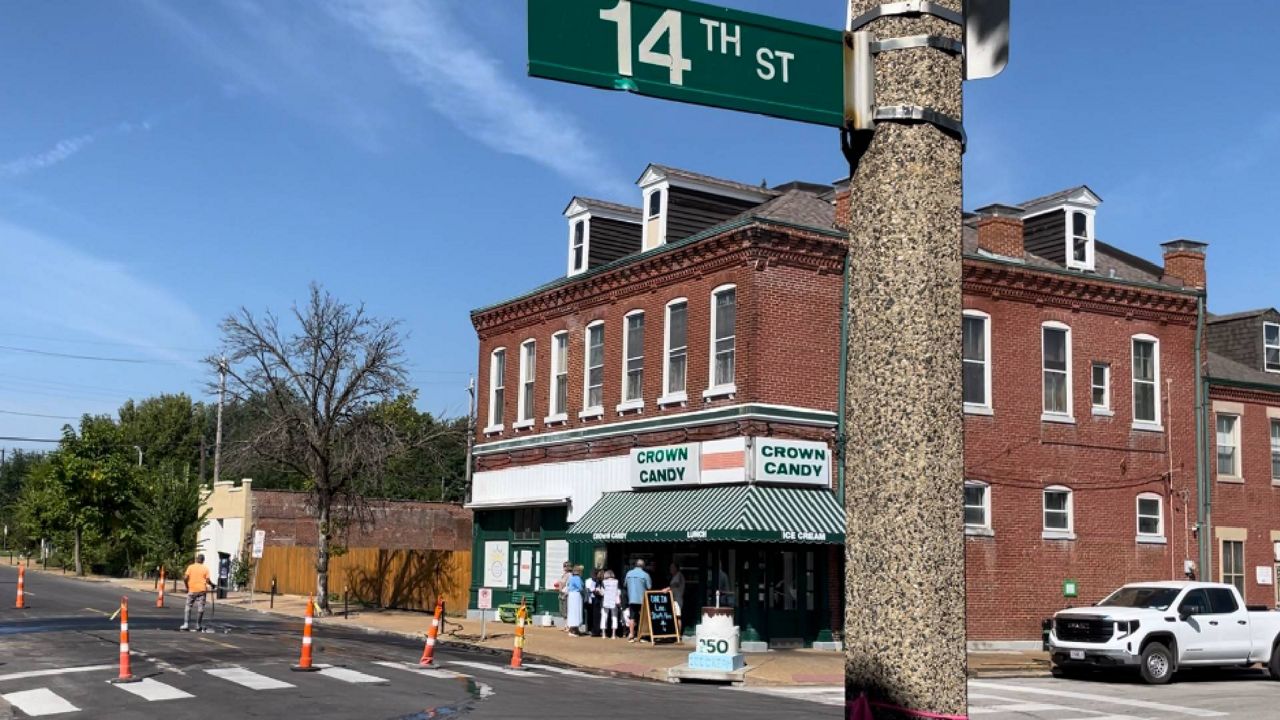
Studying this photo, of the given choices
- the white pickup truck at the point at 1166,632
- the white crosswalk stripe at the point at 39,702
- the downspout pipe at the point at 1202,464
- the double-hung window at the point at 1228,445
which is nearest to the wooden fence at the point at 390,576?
the white pickup truck at the point at 1166,632

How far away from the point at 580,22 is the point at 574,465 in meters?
29.2

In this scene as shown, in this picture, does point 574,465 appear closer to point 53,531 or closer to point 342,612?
point 342,612

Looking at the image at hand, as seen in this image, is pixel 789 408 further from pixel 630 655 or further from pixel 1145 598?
pixel 1145 598

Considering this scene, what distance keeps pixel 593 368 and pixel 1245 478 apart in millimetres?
16958

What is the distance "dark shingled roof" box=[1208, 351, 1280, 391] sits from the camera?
3419cm

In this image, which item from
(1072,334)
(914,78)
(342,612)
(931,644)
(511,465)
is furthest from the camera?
(342,612)

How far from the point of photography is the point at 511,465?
36.1 meters

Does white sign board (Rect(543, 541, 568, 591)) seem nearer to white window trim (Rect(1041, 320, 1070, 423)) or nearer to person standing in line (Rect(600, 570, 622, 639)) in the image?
person standing in line (Rect(600, 570, 622, 639))

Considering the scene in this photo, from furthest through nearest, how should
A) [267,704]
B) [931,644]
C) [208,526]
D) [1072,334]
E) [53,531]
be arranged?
[53,531], [208,526], [1072,334], [267,704], [931,644]

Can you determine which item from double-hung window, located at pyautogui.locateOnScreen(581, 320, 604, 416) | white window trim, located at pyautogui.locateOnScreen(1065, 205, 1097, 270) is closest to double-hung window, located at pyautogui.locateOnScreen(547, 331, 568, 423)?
double-hung window, located at pyautogui.locateOnScreen(581, 320, 604, 416)

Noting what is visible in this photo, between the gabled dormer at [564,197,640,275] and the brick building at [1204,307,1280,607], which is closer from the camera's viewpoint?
the brick building at [1204,307,1280,607]

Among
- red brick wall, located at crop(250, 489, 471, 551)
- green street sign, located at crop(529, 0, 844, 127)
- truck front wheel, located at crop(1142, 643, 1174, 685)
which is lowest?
truck front wheel, located at crop(1142, 643, 1174, 685)

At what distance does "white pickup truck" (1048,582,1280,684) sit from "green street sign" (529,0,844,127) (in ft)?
70.4

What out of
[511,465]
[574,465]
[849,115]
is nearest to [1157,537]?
[574,465]
